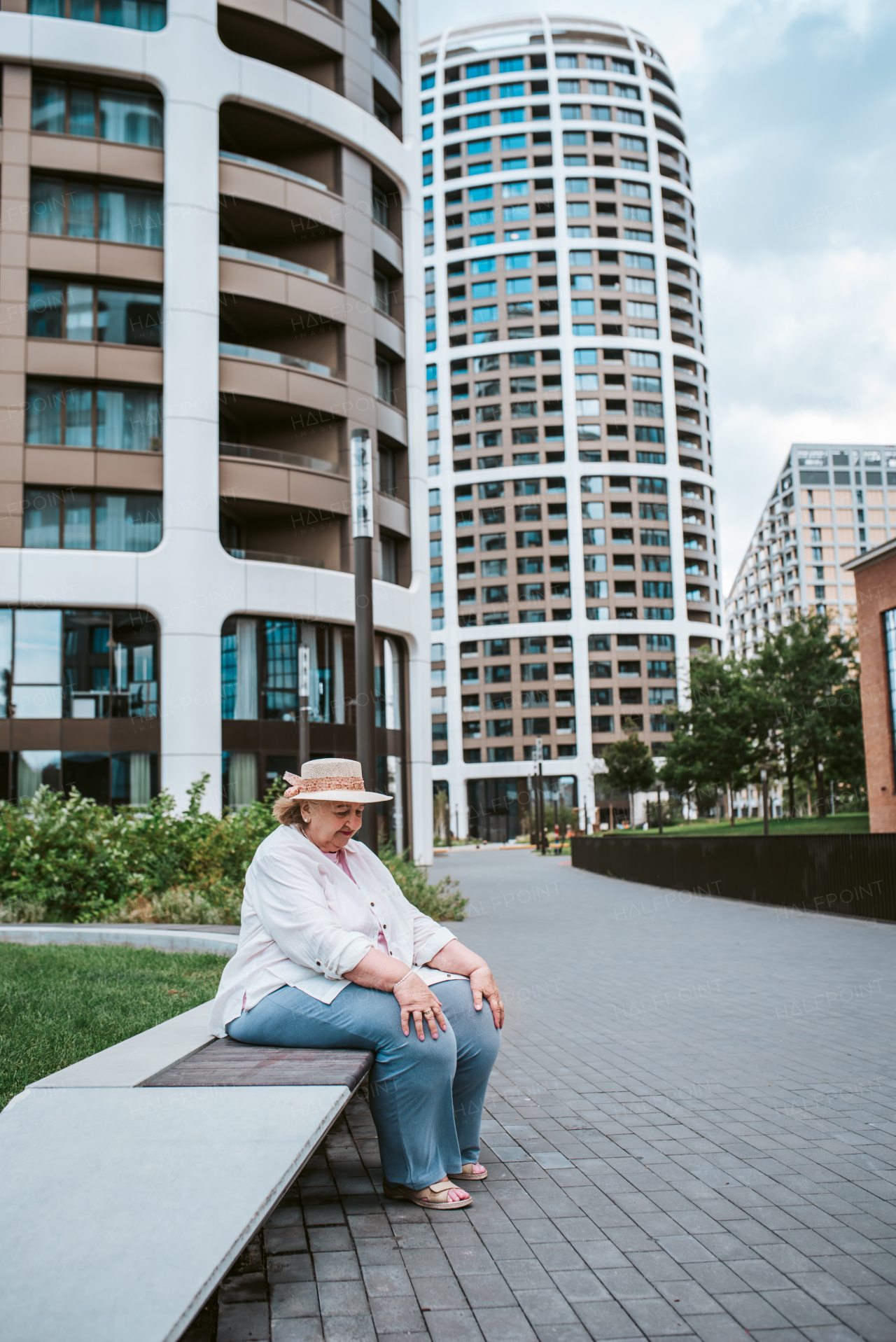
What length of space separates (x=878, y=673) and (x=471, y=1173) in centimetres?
2583

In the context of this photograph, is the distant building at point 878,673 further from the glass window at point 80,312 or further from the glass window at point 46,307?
the glass window at point 46,307

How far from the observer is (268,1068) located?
12.3ft

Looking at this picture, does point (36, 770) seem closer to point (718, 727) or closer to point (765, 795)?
point (765, 795)

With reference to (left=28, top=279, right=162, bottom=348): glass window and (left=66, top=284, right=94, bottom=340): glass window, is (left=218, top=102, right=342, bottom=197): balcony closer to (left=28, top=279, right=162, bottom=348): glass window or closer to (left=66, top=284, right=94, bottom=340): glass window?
(left=28, top=279, right=162, bottom=348): glass window

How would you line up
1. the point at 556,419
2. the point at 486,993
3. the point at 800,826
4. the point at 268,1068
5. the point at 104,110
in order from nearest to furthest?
1. the point at 268,1068
2. the point at 486,993
3. the point at 104,110
4. the point at 800,826
5. the point at 556,419

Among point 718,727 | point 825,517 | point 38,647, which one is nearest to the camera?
point 38,647

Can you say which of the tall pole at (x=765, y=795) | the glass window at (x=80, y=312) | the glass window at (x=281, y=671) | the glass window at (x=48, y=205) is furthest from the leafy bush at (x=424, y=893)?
the glass window at (x=48, y=205)

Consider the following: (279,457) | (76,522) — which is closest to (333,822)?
(76,522)

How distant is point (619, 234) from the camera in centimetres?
8644

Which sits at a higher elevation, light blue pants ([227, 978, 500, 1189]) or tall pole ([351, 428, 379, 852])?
tall pole ([351, 428, 379, 852])

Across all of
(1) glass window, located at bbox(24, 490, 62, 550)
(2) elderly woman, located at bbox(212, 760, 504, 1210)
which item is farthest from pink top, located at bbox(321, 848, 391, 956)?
(1) glass window, located at bbox(24, 490, 62, 550)

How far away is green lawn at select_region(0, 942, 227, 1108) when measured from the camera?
5.57 m

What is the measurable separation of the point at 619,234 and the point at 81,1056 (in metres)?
89.8

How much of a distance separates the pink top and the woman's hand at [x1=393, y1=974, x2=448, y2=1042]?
1.49 feet
